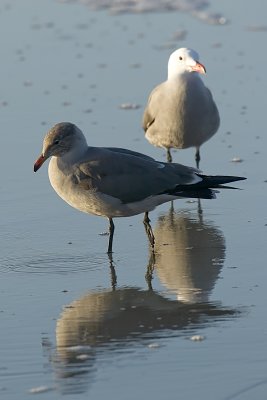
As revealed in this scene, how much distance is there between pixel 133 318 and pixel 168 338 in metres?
0.45

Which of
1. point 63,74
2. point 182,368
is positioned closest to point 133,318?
point 182,368

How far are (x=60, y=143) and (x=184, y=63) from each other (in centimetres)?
290

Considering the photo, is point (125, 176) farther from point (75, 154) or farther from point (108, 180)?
point (75, 154)

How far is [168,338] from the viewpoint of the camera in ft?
19.6

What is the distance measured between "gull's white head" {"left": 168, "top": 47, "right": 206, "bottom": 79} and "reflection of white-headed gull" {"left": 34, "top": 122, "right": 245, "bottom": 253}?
2.58 m

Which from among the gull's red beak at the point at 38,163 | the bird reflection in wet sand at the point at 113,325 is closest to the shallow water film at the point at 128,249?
the bird reflection in wet sand at the point at 113,325

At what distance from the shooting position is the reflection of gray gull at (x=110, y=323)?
5.67 metres

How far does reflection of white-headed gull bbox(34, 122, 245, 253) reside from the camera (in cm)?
752

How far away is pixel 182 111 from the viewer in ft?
33.1

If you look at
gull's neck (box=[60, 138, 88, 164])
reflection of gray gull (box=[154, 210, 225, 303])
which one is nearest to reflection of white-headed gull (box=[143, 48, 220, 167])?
reflection of gray gull (box=[154, 210, 225, 303])

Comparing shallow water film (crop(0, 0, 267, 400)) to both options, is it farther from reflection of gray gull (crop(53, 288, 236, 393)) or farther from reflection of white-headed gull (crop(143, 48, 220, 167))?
reflection of white-headed gull (crop(143, 48, 220, 167))

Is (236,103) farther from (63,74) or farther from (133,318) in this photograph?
(133,318)

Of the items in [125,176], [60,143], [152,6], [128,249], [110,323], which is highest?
[60,143]

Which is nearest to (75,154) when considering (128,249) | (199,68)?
(128,249)
